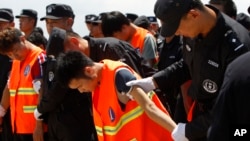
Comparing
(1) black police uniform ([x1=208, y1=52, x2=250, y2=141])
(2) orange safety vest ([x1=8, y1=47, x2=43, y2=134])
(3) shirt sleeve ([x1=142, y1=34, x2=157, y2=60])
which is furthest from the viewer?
(3) shirt sleeve ([x1=142, y1=34, x2=157, y2=60])

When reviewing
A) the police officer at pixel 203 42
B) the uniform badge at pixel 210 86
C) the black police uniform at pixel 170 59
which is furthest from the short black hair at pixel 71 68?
the black police uniform at pixel 170 59

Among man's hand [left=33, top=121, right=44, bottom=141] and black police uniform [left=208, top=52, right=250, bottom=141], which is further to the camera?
man's hand [left=33, top=121, right=44, bottom=141]

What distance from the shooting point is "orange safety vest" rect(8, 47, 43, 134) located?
209 inches

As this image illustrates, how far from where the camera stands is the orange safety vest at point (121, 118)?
11.8 ft

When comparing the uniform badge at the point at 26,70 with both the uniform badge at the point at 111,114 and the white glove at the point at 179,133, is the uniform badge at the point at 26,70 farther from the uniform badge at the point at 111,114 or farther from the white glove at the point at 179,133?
the white glove at the point at 179,133

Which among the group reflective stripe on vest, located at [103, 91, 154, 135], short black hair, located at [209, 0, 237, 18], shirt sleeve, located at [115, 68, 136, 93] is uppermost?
short black hair, located at [209, 0, 237, 18]

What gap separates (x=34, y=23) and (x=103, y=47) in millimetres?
4112

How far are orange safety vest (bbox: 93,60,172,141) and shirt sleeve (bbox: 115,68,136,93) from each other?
3cm

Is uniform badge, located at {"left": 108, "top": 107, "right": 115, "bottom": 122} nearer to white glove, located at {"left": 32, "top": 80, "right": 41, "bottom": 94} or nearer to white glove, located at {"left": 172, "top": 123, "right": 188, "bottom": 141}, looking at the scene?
white glove, located at {"left": 172, "top": 123, "right": 188, "bottom": 141}

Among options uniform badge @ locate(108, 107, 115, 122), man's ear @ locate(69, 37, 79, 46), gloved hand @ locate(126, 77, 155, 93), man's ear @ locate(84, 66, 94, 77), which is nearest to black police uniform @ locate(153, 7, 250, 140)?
gloved hand @ locate(126, 77, 155, 93)

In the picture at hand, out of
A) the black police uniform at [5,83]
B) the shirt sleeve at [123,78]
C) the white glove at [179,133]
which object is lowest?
the black police uniform at [5,83]

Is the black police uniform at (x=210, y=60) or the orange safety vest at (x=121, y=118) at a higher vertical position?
the black police uniform at (x=210, y=60)

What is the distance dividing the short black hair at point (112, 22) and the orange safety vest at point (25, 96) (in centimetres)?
68

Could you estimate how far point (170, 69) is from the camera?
3672mm
